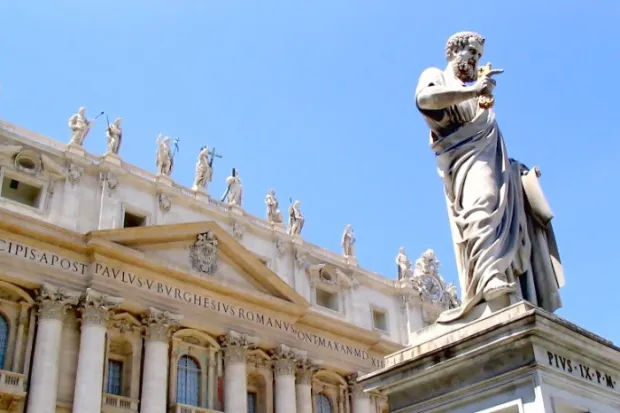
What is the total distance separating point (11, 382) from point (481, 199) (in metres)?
19.8

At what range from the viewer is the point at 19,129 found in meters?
27.1

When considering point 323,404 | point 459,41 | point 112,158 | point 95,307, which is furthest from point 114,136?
point 459,41

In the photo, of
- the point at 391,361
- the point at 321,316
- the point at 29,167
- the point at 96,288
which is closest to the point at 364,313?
the point at 321,316

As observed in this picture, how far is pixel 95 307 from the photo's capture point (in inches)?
995

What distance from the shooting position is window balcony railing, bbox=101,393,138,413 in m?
24.8

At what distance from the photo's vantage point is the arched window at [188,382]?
27.4 meters

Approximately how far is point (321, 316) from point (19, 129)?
13.0 metres

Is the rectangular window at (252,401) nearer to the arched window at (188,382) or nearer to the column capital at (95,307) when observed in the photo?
the arched window at (188,382)

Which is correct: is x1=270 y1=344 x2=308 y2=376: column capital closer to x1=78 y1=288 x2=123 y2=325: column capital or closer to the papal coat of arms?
the papal coat of arms

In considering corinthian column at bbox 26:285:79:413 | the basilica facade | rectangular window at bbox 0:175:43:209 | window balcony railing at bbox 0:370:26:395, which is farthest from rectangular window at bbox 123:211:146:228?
window balcony railing at bbox 0:370:26:395

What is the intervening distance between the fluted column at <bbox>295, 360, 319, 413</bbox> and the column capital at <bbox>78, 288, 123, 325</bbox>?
320 inches

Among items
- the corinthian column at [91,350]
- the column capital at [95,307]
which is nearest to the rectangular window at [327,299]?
the corinthian column at [91,350]

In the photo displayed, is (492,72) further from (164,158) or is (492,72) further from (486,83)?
(164,158)

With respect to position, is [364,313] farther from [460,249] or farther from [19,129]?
[460,249]
